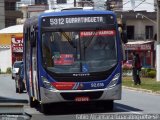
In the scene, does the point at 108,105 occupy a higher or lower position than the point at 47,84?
lower

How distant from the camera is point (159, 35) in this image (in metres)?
37.1

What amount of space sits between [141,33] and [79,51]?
223 feet

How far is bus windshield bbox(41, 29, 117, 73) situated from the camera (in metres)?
18.3

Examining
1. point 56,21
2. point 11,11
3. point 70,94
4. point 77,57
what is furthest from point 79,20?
point 11,11

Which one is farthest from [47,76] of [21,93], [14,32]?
[14,32]

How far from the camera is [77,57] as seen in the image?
18.4 metres

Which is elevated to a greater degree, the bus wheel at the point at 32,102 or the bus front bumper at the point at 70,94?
the bus front bumper at the point at 70,94

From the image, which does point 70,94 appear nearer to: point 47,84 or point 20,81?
point 47,84

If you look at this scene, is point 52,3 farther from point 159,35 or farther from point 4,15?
point 159,35

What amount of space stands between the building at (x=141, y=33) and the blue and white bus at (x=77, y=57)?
62255 millimetres

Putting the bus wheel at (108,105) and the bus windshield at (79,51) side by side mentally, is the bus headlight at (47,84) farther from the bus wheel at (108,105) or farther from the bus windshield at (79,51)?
the bus wheel at (108,105)

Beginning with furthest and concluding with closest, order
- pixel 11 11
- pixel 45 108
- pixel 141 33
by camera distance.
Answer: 1. pixel 11 11
2. pixel 141 33
3. pixel 45 108

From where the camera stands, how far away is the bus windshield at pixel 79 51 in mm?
18281

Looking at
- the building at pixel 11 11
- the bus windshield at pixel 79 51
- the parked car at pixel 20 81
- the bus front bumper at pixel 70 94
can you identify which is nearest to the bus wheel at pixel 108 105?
the bus front bumper at pixel 70 94
